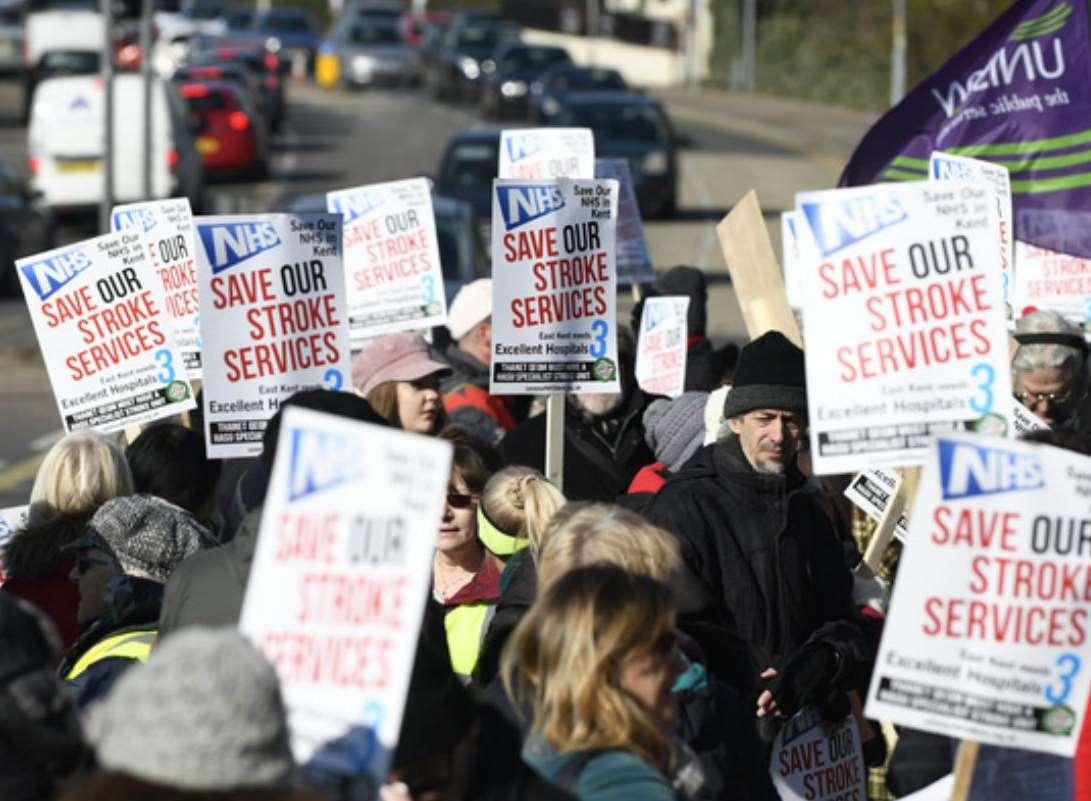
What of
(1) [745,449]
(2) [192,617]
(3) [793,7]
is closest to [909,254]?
(1) [745,449]

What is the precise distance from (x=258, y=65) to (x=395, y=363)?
1591 inches

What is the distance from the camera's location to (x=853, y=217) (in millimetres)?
5719

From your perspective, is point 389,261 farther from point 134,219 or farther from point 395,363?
point 395,363

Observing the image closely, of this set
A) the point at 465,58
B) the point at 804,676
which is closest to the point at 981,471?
the point at 804,676

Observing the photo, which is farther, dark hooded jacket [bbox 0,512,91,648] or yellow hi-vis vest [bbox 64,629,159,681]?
dark hooded jacket [bbox 0,512,91,648]

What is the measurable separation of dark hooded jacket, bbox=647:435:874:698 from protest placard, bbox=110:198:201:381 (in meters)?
2.78

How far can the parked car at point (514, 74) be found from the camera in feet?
156

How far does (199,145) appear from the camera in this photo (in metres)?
37.3

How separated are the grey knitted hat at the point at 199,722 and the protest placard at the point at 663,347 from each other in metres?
6.42

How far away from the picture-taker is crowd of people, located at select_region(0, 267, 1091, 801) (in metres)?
3.84

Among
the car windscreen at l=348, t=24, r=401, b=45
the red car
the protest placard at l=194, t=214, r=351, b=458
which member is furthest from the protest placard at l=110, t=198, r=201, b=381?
the car windscreen at l=348, t=24, r=401, b=45

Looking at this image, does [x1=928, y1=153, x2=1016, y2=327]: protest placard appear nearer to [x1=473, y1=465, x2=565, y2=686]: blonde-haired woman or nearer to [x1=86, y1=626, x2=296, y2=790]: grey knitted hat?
[x1=473, y1=465, x2=565, y2=686]: blonde-haired woman

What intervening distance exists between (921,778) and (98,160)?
27.6 meters

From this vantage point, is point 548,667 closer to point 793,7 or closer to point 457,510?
point 457,510
